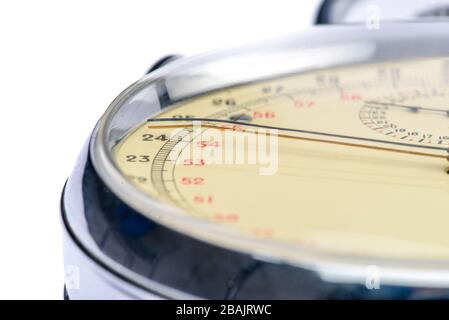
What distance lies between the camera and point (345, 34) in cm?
161

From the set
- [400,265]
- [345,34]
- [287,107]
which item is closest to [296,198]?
[400,265]

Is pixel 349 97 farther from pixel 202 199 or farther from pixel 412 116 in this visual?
pixel 202 199

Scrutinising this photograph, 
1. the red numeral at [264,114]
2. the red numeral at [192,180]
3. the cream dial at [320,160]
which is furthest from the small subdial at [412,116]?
the red numeral at [192,180]

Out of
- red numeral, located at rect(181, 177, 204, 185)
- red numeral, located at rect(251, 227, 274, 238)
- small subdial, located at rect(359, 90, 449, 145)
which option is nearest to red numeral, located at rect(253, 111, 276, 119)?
small subdial, located at rect(359, 90, 449, 145)

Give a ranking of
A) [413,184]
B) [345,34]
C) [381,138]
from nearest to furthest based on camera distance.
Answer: [413,184] → [381,138] → [345,34]

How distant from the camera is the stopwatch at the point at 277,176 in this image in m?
1.02

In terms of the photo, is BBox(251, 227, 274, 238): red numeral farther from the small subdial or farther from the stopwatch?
the small subdial

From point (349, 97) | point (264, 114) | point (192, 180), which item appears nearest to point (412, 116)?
point (349, 97)

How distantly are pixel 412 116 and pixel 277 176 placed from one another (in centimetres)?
31

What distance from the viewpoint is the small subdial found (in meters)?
1.39

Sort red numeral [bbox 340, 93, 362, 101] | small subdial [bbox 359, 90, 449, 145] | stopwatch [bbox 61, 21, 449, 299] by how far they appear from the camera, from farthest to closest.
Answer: red numeral [bbox 340, 93, 362, 101] → small subdial [bbox 359, 90, 449, 145] → stopwatch [bbox 61, 21, 449, 299]

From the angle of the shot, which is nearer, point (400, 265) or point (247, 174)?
point (400, 265)
